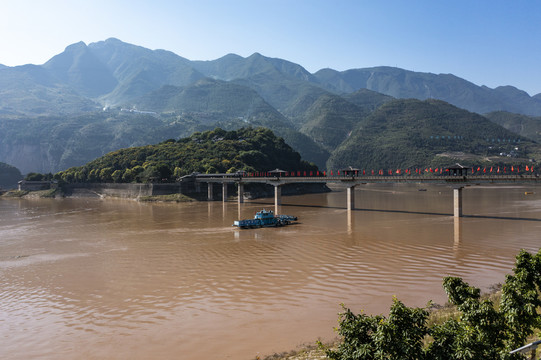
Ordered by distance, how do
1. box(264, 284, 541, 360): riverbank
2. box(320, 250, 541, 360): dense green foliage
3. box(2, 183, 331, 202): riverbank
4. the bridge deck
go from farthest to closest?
box(2, 183, 331, 202): riverbank, the bridge deck, box(264, 284, 541, 360): riverbank, box(320, 250, 541, 360): dense green foliage

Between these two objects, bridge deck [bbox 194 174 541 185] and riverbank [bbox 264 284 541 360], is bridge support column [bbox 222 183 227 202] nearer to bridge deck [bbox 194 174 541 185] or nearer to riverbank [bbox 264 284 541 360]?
bridge deck [bbox 194 174 541 185]

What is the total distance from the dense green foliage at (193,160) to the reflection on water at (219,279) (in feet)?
231

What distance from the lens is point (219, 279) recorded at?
3222 cm

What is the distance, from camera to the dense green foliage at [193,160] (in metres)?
134

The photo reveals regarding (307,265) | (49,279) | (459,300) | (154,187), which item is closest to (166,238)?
(49,279)

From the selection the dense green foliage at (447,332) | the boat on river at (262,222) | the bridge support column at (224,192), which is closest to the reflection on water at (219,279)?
the boat on river at (262,222)

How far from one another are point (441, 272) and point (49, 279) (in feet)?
114

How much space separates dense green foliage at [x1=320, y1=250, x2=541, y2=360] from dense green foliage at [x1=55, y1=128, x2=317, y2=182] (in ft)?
392

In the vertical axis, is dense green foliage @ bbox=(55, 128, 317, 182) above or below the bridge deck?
above

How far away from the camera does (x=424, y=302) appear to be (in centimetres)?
2486

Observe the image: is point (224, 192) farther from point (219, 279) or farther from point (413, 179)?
point (219, 279)

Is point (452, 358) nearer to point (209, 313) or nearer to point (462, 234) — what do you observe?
point (209, 313)

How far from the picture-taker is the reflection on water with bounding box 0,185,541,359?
21.1 meters

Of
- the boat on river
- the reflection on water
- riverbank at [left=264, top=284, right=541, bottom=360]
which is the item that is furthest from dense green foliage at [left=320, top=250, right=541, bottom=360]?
the boat on river
